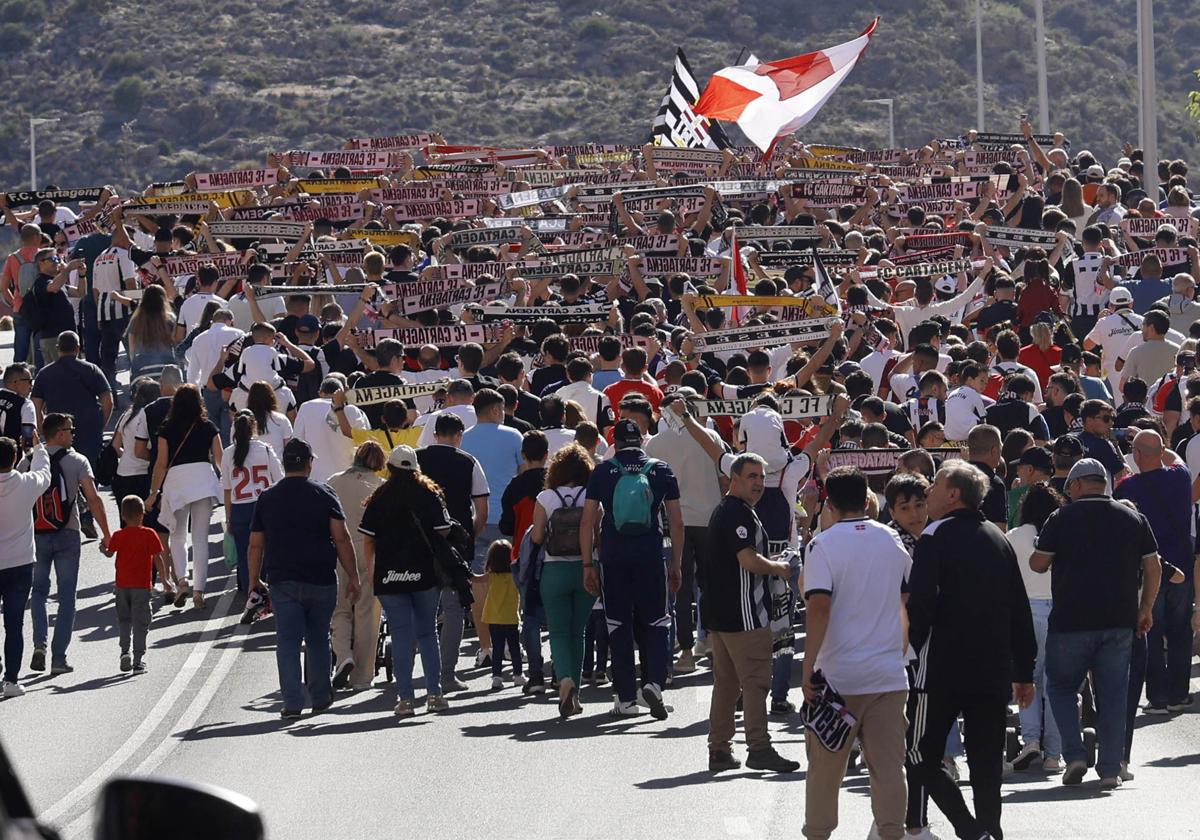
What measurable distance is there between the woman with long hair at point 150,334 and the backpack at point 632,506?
8244 millimetres

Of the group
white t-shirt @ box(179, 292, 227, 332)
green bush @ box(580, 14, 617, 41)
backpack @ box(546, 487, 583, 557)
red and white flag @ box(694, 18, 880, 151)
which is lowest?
backpack @ box(546, 487, 583, 557)

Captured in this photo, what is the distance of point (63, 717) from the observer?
12742 mm

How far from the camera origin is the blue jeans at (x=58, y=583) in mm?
14040

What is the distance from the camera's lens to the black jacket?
8812 mm

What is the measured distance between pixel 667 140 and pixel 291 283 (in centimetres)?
1691

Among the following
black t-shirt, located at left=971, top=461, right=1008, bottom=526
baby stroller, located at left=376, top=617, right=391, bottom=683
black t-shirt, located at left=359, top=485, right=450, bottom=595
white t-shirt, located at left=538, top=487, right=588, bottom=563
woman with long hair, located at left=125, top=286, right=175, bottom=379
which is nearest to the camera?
black t-shirt, located at left=971, top=461, right=1008, bottom=526

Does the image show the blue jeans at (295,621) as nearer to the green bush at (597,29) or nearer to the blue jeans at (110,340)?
the blue jeans at (110,340)

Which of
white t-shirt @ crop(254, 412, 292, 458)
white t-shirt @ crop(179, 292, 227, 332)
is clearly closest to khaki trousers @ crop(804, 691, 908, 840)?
white t-shirt @ crop(254, 412, 292, 458)

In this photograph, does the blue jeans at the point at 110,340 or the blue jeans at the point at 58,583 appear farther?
the blue jeans at the point at 110,340

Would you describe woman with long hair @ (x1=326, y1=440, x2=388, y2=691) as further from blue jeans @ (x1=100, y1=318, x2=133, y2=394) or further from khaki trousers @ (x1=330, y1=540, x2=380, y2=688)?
blue jeans @ (x1=100, y1=318, x2=133, y2=394)

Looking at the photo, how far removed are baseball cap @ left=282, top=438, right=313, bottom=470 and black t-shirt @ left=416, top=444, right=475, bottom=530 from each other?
0.92m

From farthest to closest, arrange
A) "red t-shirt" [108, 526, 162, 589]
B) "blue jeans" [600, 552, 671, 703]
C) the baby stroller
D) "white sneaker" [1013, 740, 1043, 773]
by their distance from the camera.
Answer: the baby stroller
"red t-shirt" [108, 526, 162, 589]
"blue jeans" [600, 552, 671, 703]
"white sneaker" [1013, 740, 1043, 773]

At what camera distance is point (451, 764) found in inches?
437

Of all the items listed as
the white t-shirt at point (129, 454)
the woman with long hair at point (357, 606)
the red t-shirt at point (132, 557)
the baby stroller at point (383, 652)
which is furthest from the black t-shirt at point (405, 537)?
the white t-shirt at point (129, 454)
